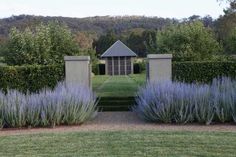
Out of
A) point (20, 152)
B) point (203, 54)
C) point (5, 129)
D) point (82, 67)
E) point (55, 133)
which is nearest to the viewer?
point (20, 152)

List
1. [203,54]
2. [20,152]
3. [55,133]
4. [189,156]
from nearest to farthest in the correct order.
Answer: [189,156], [20,152], [55,133], [203,54]

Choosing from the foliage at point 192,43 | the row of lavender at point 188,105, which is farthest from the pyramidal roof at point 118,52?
the row of lavender at point 188,105

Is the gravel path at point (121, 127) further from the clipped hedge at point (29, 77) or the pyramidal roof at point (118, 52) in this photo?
the pyramidal roof at point (118, 52)

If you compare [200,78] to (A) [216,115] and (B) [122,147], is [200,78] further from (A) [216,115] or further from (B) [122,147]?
(B) [122,147]

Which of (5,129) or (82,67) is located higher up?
(82,67)

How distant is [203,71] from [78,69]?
4.40 meters

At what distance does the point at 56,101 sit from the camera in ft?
36.4

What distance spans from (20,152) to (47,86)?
8260 millimetres

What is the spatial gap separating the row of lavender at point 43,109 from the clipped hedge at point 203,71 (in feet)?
18.0

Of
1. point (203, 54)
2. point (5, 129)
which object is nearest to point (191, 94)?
point (5, 129)

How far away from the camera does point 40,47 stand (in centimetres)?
2042

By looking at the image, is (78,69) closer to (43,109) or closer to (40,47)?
(43,109)

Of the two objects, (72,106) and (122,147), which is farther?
(72,106)

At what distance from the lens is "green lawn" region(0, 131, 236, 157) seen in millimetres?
7531
